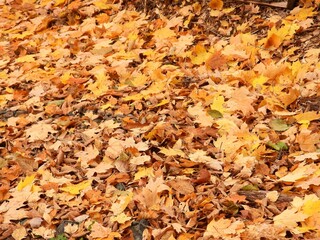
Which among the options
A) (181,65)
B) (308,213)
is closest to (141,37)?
(181,65)

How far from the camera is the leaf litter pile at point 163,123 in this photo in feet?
9.29

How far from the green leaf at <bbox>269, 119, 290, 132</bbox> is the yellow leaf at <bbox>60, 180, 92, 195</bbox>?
1451mm

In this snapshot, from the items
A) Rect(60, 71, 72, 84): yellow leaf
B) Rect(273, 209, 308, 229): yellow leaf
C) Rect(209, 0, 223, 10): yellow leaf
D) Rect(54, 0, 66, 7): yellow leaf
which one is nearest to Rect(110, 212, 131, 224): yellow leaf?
Rect(273, 209, 308, 229): yellow leaf

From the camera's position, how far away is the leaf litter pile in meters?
2.83

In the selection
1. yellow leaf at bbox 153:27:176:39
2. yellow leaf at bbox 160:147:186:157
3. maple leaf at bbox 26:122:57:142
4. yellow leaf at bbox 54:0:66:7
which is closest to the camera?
yellow leaf at bbox 160:147:186:157

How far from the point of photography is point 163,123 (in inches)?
142

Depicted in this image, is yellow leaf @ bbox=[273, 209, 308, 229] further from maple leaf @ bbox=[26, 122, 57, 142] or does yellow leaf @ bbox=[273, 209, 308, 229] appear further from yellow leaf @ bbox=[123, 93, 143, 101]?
maple leaf @ bbox=[26, 122, 57, 142]

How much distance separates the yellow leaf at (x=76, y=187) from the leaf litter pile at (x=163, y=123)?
0.01 meters

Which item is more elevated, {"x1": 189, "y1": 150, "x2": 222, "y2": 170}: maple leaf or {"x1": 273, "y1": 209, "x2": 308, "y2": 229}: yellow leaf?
{"x1": 189, "y1": 150, "x2": 222, "y2": 170}: maple leaf

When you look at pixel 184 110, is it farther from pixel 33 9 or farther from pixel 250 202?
pixel 33 9

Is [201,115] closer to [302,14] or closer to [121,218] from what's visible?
[121,218]

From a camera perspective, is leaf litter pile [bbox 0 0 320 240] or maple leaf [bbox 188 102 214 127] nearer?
leaf litter pile [bbox 0 0 320 240]

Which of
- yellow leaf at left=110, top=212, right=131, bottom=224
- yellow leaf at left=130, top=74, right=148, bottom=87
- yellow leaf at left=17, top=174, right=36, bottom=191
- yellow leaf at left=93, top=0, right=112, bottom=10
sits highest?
yellow leaf at left=93, top=0, right=112, bottom=10

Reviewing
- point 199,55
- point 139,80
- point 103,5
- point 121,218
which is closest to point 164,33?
point 199,55
